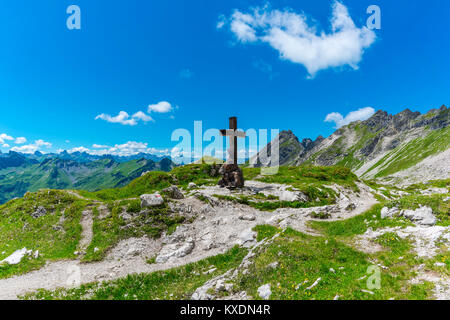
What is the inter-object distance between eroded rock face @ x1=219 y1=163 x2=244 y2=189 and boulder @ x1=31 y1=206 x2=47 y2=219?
81.9 ft

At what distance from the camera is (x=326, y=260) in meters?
12.4

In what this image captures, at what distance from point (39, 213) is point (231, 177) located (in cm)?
2700

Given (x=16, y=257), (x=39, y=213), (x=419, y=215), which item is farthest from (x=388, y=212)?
(x=39, y=213)

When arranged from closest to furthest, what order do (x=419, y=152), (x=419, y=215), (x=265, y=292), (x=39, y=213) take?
(x=265, y=292), (x=419, y=215), (x=39, y=213), (x=419, y=152)

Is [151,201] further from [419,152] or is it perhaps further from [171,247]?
[419,152]

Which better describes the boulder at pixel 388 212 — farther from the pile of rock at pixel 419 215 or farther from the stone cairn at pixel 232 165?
the stone cairn at pixel 232 165

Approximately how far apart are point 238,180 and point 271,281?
1012 inches

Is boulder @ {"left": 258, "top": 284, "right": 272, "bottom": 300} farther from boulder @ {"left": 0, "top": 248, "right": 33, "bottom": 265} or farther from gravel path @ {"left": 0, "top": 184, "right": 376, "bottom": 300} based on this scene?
boulder @ {"left": 0, "top": 248, "right": 33, "bottom": 265}

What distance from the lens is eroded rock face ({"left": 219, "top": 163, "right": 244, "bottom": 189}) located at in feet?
120

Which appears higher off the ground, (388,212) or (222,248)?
(388,212)

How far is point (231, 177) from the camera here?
36969 mm

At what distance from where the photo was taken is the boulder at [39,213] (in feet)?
83.8
